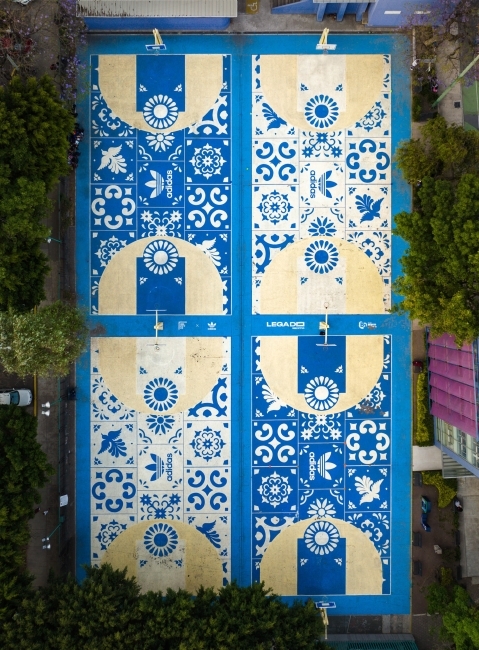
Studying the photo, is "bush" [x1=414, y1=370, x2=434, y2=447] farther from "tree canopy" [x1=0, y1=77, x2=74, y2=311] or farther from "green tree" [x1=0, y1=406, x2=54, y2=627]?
"tree canopy" [x1=0, y1=77, x2=74, y2=311]

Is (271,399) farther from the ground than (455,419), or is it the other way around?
(271,399)

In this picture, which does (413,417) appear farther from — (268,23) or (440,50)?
A: (268,23)

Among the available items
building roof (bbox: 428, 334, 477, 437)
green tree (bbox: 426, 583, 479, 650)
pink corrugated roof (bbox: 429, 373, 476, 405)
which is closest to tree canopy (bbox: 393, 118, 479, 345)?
building roof (bbox: 428, 334, 477, 437)

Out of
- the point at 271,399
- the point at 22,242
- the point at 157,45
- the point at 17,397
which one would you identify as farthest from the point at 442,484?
the point at 157,45

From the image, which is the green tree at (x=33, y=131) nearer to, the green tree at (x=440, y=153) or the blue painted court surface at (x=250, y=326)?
the blue painted court surface at (x=250, y=326)

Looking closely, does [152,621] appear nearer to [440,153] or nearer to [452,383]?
[452,383]

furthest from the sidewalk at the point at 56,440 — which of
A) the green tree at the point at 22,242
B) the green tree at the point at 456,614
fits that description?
the green tree at the point at 456,614
